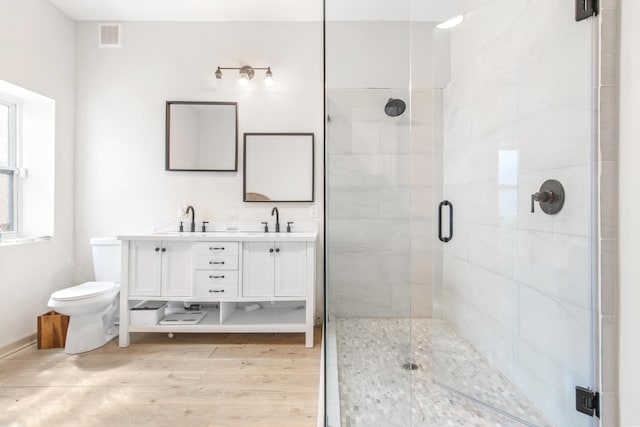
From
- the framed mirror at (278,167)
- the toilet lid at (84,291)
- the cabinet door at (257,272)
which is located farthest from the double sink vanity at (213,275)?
the framed mirror at (278,167)

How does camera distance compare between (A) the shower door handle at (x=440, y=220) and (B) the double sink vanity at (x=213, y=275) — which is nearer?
(A) the shower door handle at (x=440, y=220)

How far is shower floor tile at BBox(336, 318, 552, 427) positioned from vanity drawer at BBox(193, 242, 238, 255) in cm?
89

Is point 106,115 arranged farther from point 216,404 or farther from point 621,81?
point 621,81

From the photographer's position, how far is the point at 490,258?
168 cm

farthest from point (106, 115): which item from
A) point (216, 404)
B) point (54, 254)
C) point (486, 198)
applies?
point (486, 198)

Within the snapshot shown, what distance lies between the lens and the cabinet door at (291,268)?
217 cm

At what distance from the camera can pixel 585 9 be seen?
1.09 metres

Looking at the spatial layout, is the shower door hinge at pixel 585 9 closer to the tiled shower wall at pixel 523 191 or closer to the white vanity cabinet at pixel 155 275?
the tiled shower wall at pixel 523 191

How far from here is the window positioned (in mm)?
2289

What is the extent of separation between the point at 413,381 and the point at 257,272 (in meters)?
1.19

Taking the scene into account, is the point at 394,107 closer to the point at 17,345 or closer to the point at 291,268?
the point at 291,268

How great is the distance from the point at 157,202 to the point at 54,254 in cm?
85

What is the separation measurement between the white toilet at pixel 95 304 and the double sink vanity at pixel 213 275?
0.46 feet


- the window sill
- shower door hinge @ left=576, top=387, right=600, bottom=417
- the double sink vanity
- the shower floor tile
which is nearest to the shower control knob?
shower door hinge @ left=576, top=387, right=600, bottom=417
